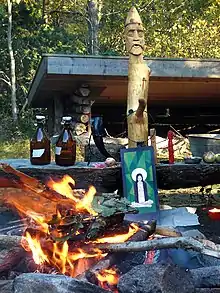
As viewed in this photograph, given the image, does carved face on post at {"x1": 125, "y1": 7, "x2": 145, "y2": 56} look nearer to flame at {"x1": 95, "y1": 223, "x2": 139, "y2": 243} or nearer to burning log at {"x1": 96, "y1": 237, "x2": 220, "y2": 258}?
flame at {"x1": 95, "y1": 223, "x2": 139, "y2": 243}

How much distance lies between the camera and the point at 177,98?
37.2 ft

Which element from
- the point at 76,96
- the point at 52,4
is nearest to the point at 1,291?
the point at 76,96

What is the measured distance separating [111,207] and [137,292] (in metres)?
0.74

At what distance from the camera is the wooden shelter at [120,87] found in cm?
764

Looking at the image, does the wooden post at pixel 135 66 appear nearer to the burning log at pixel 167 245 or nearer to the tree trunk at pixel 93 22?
the burning log at pixel 167 245

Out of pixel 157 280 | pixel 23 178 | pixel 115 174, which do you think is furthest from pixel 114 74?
pixel 157 280

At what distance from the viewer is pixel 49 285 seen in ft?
7.02

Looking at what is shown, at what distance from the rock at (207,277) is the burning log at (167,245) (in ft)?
→ 0.45

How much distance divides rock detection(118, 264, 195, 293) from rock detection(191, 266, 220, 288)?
18cm

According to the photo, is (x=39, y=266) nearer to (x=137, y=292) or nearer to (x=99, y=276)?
(x=99, y=276)

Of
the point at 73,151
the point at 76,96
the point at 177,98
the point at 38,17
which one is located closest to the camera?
the point at 73,151

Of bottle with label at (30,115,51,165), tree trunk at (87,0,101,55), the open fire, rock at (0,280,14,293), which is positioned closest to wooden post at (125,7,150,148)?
bottle with label at (30,115,51,165)

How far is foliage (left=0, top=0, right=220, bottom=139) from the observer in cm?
1769

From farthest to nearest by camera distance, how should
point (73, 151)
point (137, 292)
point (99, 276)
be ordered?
1. point (73, 151)
2. point (99, 276)
3. point (137, 292)
